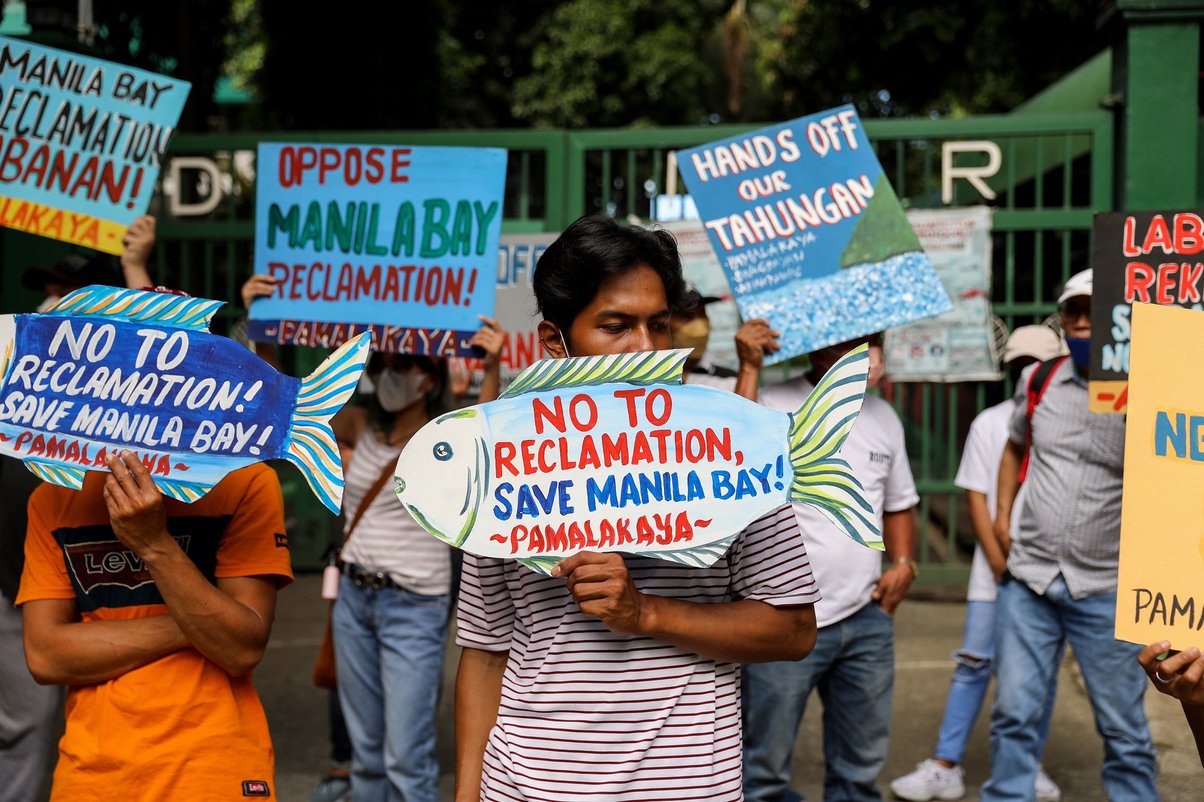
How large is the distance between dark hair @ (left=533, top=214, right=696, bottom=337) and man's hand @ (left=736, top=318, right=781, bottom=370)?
186cm

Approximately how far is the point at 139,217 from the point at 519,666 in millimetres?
2772

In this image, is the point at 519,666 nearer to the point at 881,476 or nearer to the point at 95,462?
the point at 95,462

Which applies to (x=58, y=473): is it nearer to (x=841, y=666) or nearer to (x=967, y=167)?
(x=841, y=666)

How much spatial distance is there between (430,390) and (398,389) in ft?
0.41

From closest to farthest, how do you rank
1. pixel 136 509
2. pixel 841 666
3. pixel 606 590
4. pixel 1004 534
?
pixel 606 590
pixel 136 509
pixel 841 666
pixel 1004 534

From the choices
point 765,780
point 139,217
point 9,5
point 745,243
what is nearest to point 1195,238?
point 745,243

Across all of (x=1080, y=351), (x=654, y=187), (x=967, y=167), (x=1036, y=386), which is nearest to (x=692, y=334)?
(x=1036, y=386)

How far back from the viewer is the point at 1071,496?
4.20 meters

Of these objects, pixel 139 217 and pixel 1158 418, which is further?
pixel 139 217

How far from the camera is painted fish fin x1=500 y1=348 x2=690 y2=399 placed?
2.17 m

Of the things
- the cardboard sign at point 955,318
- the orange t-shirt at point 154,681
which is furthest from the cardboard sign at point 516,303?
the orange t-shirt at point 154,681

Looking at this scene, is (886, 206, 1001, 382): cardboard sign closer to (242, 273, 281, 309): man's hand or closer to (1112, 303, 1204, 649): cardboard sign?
(242, 273, 281, 309): man's hand

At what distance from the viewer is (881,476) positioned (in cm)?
423

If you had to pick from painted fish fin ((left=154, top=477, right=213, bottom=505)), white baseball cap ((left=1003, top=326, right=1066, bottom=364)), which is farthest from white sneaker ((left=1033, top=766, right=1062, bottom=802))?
painted fish fin ((left=154, top=477, right=213, bottom=505))
